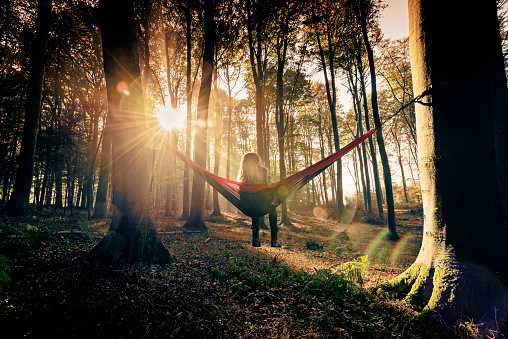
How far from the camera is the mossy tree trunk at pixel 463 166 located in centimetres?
126

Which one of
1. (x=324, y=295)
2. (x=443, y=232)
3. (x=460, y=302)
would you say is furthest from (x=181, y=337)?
(x=443, y=232)

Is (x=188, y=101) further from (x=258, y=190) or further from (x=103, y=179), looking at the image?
(x=258, y=190)

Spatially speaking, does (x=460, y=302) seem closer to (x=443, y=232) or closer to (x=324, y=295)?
(x=443, y=232)

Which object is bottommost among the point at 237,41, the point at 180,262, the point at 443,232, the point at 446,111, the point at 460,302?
the point at 180,262

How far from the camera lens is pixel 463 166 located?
1.35 m

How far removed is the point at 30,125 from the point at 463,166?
10150 millimetres

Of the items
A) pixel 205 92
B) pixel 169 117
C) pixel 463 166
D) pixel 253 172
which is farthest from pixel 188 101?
pixel 463 166

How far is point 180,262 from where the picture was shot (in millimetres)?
2709

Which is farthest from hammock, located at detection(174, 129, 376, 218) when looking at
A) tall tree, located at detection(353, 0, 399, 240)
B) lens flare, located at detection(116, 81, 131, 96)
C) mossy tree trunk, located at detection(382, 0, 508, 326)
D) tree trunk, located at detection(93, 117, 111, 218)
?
tree trunk, located at detection(93, 117, 111, 218)

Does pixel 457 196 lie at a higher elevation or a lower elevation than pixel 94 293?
higher

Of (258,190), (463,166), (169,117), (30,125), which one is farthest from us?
(169,117)

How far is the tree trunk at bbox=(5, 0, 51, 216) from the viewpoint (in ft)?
19.9

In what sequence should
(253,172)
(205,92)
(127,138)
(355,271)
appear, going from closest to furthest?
(355,271)
(127,138)
(253,172)
(205,92)

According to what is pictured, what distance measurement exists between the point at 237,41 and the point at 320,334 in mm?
9504
